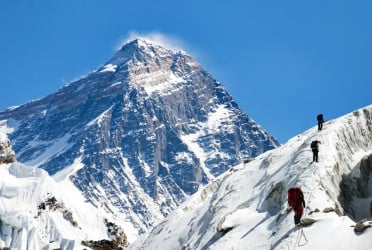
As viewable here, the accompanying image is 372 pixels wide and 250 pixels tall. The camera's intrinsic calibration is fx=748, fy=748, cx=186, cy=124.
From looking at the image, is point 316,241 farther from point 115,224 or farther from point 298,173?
point 115,224

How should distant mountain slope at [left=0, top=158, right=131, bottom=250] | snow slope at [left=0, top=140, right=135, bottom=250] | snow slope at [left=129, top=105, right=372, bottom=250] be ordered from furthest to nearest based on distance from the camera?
snow slope at [left=0, top=140, right=135, bottom=250]
distant mountain slope at [left=0, top=158, right=131, bottom=250]
snow slope at [left=129, top=105, right=372, bottom=250]

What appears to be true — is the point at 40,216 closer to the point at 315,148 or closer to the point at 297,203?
the point at 315,148

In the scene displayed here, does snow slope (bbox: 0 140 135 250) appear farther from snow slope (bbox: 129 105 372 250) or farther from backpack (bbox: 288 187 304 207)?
backpack (bbox: 288 187 304 207)

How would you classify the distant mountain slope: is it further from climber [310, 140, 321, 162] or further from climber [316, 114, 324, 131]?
climber [310, 140, 321, 162]

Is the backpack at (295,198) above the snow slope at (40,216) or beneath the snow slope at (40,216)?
beneath

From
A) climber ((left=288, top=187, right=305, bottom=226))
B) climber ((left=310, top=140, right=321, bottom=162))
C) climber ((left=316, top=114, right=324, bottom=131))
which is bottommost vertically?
climber ((left=288, top=187, right=305, bottom=226))

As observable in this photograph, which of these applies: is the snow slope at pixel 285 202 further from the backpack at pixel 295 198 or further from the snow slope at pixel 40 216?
the snow slope at pixel 40 216

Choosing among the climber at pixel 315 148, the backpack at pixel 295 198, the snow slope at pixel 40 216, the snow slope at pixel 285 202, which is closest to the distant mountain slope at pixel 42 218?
the snow slope at pixel 40 216

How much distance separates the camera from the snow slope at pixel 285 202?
36188 millimetres

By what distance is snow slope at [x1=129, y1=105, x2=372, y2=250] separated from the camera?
119ft

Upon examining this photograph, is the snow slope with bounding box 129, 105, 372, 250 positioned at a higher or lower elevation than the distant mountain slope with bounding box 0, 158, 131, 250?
lower

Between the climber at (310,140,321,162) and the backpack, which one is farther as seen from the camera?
the climber at (310,140,321,162)

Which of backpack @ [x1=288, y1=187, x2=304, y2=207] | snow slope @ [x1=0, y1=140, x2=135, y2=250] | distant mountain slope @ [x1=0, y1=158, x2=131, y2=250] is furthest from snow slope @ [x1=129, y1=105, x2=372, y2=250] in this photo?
distant mountain slope @ [x1=0, y1=158, x2=131, y2=250]

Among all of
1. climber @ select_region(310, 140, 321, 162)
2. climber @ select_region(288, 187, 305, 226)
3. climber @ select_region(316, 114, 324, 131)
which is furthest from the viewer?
climber @ select_region(316, 114, 324, 131)
